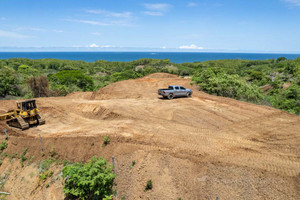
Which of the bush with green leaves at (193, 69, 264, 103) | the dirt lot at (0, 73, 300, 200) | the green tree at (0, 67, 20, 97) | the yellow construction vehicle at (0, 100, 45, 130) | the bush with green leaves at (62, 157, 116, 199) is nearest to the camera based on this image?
the bush with green leaves at (62, 157, 116, 199)

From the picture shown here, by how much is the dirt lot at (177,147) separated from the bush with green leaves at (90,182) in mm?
878

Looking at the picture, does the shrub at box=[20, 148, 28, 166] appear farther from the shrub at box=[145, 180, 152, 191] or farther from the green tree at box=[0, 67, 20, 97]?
the green tree at box=[0, 67, 20, 97]

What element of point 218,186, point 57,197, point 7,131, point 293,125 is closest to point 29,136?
point 7,131

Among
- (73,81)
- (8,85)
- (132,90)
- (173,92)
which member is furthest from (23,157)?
(73,81)

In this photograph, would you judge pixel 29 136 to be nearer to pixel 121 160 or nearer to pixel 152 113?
pixel 121 160

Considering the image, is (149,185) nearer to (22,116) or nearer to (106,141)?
(106,141)

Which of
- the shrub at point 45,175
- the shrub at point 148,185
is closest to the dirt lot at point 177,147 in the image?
the shrub at point 148,185

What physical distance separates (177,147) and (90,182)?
5624mm

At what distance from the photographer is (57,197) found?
10.4m

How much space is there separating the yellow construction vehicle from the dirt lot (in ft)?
1.77

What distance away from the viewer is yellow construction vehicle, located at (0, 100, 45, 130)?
15.0m

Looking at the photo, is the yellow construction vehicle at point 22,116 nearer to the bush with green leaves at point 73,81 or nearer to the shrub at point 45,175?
the shrub at point 45,175

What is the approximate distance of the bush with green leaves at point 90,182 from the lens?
905 cm

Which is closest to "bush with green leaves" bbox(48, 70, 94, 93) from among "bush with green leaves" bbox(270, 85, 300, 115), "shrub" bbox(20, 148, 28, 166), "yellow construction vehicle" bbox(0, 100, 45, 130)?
"yellow construction vehicle" bbox(0, 100, 45, 130)
